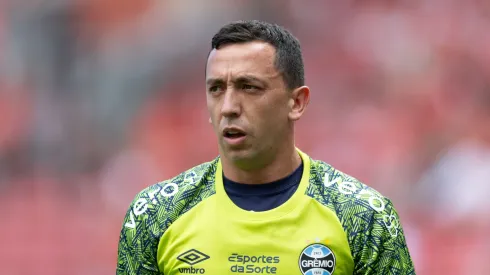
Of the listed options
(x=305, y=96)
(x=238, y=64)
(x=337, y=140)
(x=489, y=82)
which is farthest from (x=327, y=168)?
(x=489, y=82)

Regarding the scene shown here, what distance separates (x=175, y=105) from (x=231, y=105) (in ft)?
11.8

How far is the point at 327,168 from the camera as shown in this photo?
357 centimetres

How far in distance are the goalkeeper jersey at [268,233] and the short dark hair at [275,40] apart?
374 mm

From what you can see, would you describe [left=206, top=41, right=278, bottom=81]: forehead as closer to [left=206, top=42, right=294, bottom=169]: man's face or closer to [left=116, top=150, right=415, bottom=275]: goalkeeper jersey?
[left=206, top=42, right=294, bottom=169]: man's face

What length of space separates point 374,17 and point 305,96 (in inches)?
138

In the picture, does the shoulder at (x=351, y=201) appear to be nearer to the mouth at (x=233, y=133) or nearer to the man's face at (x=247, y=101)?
the man's face at (x=247, y=101)

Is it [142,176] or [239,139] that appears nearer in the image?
[239,139]

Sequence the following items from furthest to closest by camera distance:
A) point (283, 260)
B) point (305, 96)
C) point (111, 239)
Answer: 1. point (111, 239)
2. point (305, 96)
3. point (283, 260)

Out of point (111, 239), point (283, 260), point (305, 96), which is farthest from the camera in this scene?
point (111, 239)

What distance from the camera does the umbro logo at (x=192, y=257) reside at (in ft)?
10.9

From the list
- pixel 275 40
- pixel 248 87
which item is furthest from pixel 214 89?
pixel 275 40

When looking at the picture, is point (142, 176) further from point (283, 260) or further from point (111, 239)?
point (283, 260)

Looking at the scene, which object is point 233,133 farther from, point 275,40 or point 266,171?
point 275,40

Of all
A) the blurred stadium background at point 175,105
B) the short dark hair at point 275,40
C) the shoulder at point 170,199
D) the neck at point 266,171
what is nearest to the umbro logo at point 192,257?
the shoulder at point 170,199
